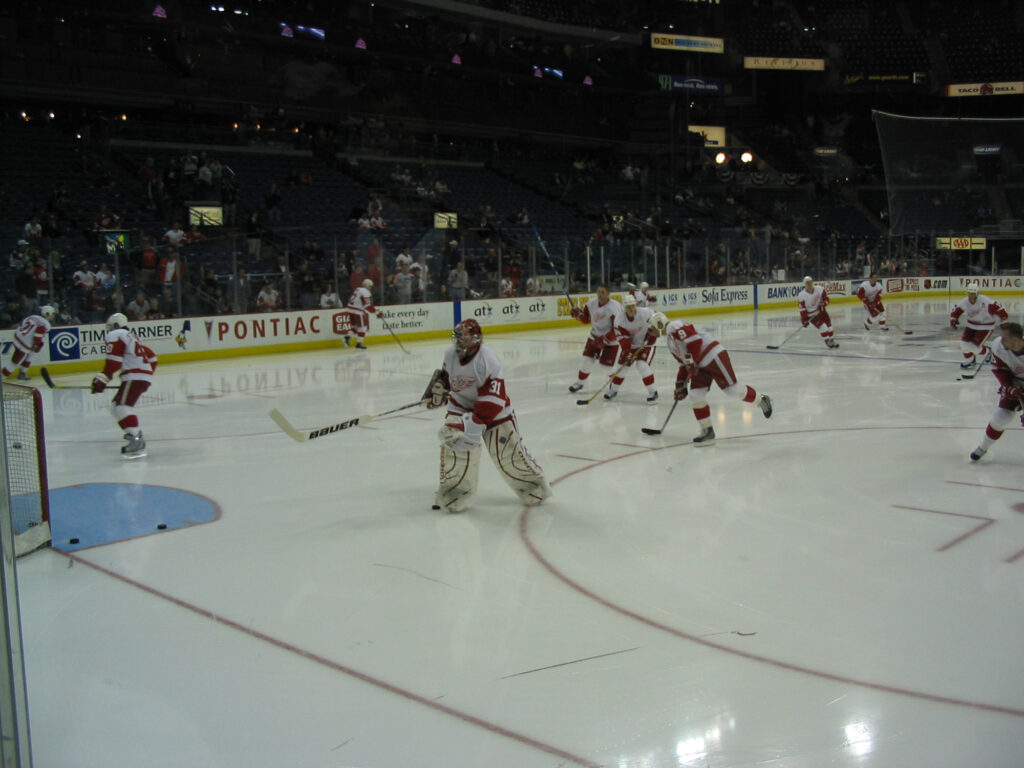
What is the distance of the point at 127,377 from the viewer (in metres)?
9.18

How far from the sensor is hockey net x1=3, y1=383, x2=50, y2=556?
6.00 metres

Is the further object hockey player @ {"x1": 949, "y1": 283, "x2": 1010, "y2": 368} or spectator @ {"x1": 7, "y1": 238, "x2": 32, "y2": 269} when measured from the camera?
spectator @ {"x1": 7, "y1": 238, "x2": 32, "y2": 269}

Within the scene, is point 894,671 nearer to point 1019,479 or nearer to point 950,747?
point 950,747

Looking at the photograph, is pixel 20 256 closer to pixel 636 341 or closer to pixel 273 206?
pixel 273 206

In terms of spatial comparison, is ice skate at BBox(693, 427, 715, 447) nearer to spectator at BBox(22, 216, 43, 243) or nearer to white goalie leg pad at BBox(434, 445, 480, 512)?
white goalie leg pad at BBox(434, 445, 480, 512)

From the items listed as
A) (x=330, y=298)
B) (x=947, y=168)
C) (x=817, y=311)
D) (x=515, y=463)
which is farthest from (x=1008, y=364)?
(x=947, y=168)

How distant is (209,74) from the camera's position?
24531mm

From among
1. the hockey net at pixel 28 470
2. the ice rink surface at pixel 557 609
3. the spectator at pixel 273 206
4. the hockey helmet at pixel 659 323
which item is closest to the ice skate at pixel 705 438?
the ice rink surface at pixel 557 609

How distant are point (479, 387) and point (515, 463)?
1.92 feet

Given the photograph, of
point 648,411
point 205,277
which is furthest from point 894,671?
point 205,277

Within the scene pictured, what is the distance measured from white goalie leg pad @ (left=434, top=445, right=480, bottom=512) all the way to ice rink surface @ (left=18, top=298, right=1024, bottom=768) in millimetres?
148

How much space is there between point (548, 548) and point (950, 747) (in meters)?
2.81

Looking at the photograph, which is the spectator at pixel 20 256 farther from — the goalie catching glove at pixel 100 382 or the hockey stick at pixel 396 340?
the goalie catching glove at pixel 100 382

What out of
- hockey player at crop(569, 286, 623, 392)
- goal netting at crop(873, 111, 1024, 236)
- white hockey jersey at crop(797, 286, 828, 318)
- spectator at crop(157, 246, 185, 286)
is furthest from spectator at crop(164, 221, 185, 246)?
goal netting at crop(873, 111, 1024, 236)
